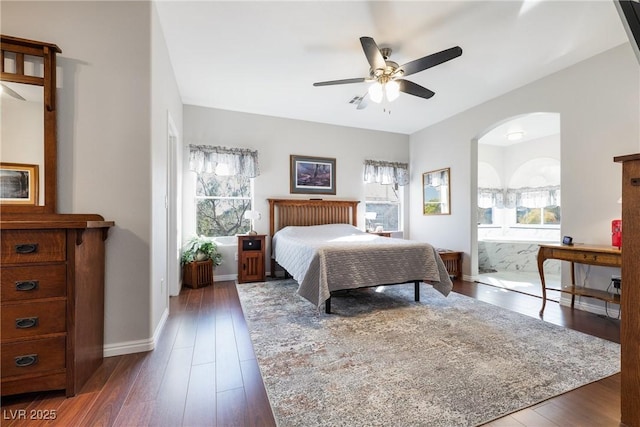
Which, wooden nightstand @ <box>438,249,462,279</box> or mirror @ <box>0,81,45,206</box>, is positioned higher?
mirror @ <box>0,81,45,206</box>

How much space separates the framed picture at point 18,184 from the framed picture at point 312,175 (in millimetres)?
3470

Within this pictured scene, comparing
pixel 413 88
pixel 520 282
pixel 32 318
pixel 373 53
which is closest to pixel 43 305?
pixel 32 318

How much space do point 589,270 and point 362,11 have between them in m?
3.73

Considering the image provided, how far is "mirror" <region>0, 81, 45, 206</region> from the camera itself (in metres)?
1.79

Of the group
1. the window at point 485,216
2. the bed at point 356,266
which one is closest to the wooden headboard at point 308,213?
the bed at point 356,266

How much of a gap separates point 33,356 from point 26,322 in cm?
20

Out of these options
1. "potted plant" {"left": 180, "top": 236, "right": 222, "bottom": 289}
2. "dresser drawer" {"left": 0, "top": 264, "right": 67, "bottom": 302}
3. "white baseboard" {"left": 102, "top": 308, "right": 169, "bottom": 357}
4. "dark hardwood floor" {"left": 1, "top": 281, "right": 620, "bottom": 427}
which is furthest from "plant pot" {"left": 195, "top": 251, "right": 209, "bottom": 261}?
"dresser drawer" {"left": 0, "top": 264, "right": 67, "bottom": 302}

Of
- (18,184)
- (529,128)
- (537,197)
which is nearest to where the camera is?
(18,184)

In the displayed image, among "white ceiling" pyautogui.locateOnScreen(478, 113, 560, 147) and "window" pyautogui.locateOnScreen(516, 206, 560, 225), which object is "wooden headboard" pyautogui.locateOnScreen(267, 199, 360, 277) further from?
"window" pyautogui.locateOnScreen(516, 206, 560, 225)

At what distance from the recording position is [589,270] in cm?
311

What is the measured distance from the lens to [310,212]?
5012 mm

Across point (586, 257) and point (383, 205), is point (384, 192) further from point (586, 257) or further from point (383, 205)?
point (586, 257)

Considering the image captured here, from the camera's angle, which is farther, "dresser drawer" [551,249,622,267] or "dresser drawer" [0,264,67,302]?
"dresser drawer" [551,249,622,267]

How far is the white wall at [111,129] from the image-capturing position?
6.41ft
